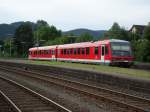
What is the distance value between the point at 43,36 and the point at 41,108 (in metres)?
135

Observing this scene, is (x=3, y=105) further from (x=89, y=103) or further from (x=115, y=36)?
(x=115, y=36)

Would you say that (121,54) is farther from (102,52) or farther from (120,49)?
(102,52)

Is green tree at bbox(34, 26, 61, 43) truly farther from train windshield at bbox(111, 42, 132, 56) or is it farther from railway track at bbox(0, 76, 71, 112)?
railway track at bbox(0, 76, 71, 112)

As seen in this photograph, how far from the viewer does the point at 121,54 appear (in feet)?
108

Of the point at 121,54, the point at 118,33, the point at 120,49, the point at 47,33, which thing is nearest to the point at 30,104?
the point at 121,54

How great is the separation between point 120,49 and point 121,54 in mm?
525

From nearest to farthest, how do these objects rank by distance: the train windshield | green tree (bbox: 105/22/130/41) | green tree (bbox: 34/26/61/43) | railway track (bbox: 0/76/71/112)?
railway track (bbox: 0/76/71/112)
the train windshield
green tree (bbox: 105/22/130/41)
green tree (bbox: 34/26/61/43)

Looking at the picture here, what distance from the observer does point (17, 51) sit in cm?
12588

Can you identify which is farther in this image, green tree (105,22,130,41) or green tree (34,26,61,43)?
green tree (34,26,61,43)

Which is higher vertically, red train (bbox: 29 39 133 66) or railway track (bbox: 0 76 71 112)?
red train (bbox: 29 39 133 66)

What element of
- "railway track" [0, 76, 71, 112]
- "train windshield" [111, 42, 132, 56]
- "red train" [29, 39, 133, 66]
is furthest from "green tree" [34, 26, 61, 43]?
"railway track" [0, 76, 71, 112]

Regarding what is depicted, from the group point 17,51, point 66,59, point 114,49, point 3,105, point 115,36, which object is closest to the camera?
point 3,105

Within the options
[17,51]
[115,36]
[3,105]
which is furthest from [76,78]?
[17,51]

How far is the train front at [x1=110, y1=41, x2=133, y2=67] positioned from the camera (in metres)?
32.4
